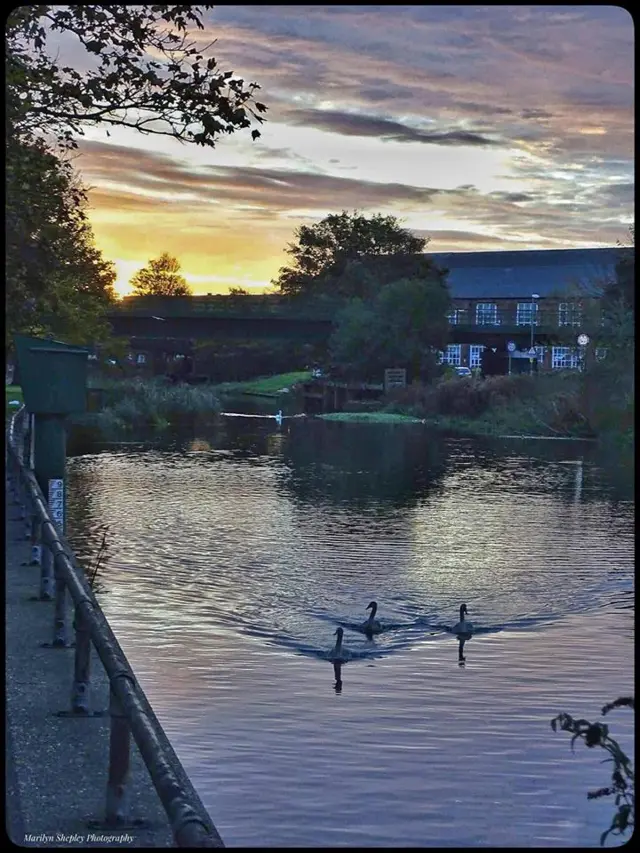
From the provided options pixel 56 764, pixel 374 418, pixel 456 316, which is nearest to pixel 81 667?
pixel 56 764

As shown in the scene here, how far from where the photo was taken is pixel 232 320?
3964 inches

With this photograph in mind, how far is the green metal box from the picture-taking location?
693 inches

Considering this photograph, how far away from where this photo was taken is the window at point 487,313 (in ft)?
416

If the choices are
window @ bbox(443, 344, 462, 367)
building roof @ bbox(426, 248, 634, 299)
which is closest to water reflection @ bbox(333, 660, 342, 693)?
building roof @ bbox(426, 248, 634, 299)

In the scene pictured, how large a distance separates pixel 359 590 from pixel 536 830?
12.8m

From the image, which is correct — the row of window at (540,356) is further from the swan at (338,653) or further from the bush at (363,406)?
the swan at (338,653)

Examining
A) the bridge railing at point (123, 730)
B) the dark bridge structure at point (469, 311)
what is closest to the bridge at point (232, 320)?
the dark bridge structure at point (469, 311)

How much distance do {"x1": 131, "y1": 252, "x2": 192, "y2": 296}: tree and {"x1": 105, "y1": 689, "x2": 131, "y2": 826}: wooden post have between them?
17613cm

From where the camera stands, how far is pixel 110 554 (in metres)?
28.3

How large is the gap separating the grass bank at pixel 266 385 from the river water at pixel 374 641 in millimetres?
72720

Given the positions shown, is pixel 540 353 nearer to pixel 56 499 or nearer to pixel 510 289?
pixel 510 289

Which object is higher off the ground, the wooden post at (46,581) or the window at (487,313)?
the window at (487,313)

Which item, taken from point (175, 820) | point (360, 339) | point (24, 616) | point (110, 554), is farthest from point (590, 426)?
point (175, 820)

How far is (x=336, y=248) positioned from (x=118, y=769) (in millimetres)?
154256
